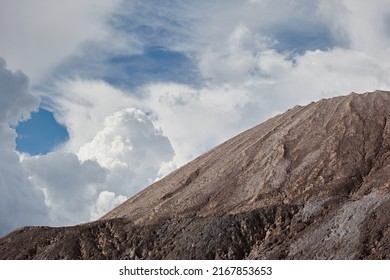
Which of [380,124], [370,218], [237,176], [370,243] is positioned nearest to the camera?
[370,243]

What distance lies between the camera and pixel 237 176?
78062 millimetres

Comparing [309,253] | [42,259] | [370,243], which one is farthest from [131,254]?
[370,243]

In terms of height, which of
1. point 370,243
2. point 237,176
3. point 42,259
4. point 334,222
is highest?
point 237,176

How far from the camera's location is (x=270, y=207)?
66.6m

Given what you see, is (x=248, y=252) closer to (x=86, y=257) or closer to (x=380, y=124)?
(x=86, y=257)

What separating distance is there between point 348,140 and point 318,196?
50.4ft

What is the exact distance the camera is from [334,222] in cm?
6062

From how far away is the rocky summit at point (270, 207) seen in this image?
195 feet

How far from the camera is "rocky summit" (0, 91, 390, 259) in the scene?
59375 mm

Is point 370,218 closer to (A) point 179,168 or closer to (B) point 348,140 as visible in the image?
(B) point 348,140

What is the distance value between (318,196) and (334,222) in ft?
21.8

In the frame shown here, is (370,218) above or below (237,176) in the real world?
below

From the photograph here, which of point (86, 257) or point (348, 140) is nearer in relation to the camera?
point (86, 257)

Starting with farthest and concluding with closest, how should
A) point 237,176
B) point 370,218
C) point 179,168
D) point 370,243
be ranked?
point 179,168 < point 237,176 < point 370,218 < point 370,243
